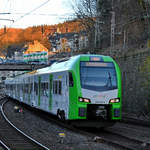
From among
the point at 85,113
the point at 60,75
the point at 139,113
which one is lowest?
the point at 139,113

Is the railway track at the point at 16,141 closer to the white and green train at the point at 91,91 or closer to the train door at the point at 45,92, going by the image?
the white and green train at the point at 91,91

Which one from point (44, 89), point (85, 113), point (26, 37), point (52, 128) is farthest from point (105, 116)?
point (26, 37)

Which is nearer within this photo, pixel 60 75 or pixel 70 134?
pixel 70 134

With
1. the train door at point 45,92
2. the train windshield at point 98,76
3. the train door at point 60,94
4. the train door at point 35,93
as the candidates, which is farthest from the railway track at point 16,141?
the train door at point 35,93

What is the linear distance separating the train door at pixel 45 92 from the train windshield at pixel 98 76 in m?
5.60

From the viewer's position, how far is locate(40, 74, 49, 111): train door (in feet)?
67.6

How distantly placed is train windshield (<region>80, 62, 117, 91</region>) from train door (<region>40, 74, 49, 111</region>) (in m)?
5.60

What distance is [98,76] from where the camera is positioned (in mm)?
15281

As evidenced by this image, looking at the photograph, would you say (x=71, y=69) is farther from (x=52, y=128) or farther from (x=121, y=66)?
(x=121, y=66)

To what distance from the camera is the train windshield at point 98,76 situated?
49.3 ft

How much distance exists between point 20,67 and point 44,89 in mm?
39422

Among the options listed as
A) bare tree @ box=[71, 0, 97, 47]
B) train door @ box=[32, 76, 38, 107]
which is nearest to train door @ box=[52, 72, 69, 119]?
train door @ box=[32, 76, 38, 107]

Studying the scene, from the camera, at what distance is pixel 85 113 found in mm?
14641

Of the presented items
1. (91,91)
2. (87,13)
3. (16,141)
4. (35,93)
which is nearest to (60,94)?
(91,91)
